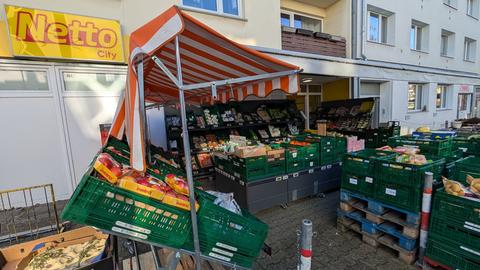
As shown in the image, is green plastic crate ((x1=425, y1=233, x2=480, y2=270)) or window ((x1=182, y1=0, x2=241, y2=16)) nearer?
green plastic crate ((x1=425, y1=233, x2=480, y2=270))

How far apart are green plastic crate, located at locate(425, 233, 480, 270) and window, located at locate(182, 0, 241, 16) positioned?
6.10 m

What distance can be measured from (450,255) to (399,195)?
66cm

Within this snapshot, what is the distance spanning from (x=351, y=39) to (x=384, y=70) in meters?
1.78

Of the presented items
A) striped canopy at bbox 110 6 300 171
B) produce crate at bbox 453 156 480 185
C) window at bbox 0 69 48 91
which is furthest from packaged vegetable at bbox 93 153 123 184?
window at bbox 0 69 48 91

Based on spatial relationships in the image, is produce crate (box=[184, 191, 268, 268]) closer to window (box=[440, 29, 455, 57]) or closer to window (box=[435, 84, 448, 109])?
window (box=[435, 84, 448, 109])

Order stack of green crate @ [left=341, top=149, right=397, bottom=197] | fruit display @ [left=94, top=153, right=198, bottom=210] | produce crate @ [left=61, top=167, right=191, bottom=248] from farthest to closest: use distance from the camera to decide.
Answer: stack of green crate @ [left=341, top=149, right=397, bottom=197], fruit display @ [left=94, top=153, right=198, bottom=210], produce crate @ [left=61, top=167, right=191, bottom=248]

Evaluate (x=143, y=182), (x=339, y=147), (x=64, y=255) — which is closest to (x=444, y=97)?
(x=339, y=147)

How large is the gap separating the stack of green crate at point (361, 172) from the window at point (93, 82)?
14.1 feet

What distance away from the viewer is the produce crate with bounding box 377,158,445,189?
2355 mm

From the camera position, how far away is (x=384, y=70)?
8.05m

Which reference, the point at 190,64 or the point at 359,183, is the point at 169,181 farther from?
the point at 359,183

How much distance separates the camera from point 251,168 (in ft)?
12.1

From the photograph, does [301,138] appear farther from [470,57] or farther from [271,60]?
[470,57]

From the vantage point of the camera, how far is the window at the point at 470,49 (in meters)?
13.1
